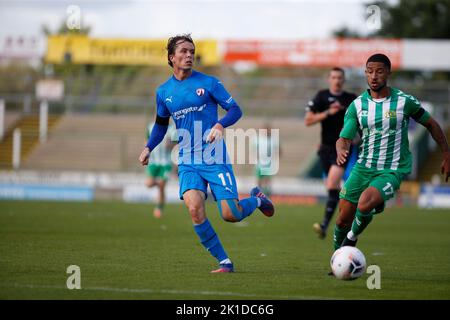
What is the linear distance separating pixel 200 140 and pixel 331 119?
564 cm

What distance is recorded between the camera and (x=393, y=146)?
10.2 metres

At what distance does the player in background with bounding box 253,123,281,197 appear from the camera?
1271 inches

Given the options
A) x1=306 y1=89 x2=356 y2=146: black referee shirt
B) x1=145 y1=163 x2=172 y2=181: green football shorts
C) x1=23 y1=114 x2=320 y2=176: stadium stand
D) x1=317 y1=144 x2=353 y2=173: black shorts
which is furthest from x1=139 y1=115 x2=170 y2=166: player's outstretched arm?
x1=23 y1=114 x2=320 y2=176: stadium stand

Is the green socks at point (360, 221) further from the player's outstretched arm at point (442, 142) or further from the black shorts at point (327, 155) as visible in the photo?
the black shorts at point (327, 155)

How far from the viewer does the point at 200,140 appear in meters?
10.4

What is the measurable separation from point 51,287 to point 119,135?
3584cm

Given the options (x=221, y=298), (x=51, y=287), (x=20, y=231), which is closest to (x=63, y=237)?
(x=20, y=231)

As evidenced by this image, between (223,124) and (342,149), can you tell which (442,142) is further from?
(223,124)

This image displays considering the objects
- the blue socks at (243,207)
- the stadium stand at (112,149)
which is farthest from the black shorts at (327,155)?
the stadium stand at (112,149)

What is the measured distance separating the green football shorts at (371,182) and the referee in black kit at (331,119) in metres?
4.82

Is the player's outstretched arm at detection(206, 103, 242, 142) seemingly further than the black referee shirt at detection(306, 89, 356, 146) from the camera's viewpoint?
No

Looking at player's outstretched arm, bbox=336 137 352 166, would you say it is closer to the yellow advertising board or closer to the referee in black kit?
the referee in black kit

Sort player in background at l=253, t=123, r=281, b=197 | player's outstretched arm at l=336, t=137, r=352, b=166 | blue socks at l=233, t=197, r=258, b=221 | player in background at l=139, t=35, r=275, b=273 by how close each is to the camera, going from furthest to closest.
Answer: player in background at l=253, t=123, r=281, b=197
blue socks at l=233, t=197, r=258, b=221
player in background at l=139, t=35, r=275, b=273
player's outstretched arm at l=336, t=137, r=352, b=166
